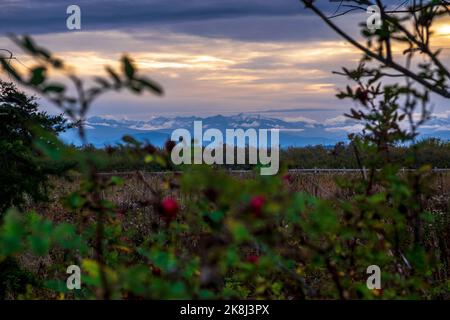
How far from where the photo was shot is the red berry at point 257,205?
2.06m

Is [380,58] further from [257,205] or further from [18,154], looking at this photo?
[18,154]

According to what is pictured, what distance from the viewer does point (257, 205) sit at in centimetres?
206

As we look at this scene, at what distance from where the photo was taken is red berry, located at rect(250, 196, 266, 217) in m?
2.06

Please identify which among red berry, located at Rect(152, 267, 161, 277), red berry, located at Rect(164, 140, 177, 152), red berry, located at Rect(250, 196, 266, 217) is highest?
red berry, located at Rect(164, 140, 177, 152)

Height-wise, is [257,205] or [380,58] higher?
[380,58]

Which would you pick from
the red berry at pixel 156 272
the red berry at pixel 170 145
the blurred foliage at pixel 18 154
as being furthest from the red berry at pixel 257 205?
Result: the blurred foliage at pixel 18 154

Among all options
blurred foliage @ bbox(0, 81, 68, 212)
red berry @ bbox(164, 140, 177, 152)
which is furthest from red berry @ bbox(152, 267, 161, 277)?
blurred foliage @ bbox(0, 81, 68, 212)

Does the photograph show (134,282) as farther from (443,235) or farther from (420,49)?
(443,235)

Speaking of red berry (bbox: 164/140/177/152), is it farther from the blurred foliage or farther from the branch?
the blurred foliage

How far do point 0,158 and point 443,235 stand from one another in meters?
5.93

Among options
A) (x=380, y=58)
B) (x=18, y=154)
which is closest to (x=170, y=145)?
(x=380, y=58)

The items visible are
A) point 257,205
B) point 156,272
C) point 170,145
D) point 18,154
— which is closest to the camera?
point 257,205

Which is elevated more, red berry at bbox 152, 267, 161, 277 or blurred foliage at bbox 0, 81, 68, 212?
blurred foliage at bbox 0, 81, 68, 212

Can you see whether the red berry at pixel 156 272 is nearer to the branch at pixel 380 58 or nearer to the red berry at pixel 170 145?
the red berry at pixel 170 145
